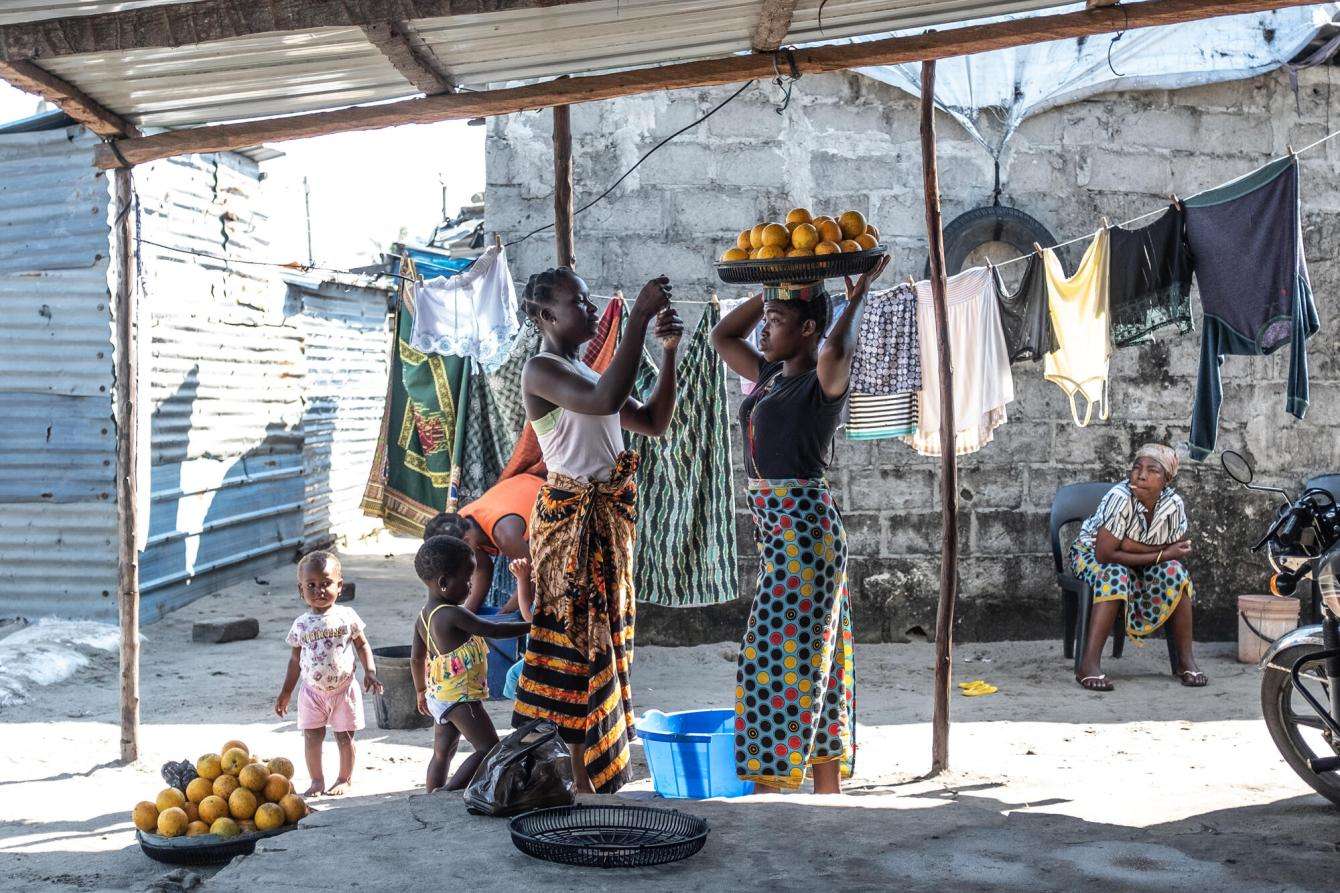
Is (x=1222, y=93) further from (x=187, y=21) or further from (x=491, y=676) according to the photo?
(x=187, y=21)

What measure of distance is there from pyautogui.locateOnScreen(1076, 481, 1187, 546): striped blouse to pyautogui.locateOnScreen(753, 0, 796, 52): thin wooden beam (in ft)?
11.3

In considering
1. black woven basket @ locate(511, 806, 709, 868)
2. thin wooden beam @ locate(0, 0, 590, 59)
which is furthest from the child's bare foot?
thin wooden beam @ locate(0, 0, 590, 59)

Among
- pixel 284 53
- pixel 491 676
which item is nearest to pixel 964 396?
pixel 491 676

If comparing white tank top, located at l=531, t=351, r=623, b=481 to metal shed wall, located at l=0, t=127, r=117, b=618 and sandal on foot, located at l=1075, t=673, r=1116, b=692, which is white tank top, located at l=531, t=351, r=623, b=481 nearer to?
sandal on foot, located at l=1075, t=673, r=1116, b=692

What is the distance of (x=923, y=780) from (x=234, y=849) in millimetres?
2594

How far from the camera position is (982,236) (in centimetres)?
757

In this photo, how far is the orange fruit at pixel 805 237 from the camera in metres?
4.09

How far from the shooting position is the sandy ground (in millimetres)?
3240

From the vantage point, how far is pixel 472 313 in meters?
6.59

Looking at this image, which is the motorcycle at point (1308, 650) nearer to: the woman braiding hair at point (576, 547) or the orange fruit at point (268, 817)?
the woman braiding hair at point (576, 547)

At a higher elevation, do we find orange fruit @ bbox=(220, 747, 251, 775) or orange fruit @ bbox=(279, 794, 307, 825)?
orange fruit @ bbox=(220, 747, 251, 775)

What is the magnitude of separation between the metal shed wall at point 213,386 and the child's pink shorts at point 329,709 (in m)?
4.28

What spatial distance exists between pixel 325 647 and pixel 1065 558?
444cm

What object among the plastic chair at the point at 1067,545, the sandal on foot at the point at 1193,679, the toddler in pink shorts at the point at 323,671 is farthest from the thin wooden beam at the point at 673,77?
the sandal on foot at the point at 1193,679
